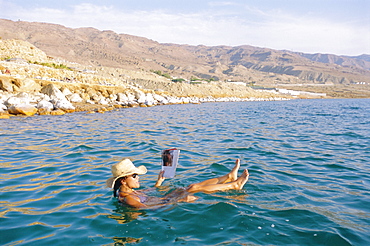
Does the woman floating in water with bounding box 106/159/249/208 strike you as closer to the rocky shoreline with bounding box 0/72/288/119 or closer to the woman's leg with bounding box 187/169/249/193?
the woman's leg with bounding box 187/169/249/193

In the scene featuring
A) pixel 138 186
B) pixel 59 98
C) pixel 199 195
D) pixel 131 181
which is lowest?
pixel 199 195

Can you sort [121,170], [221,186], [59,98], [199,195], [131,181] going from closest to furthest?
[121,170] → [131,181] → [221,186] → [199,195] → [59,98]

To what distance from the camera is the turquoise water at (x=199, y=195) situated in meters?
3.95

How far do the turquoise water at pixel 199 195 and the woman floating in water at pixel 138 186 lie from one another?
18cm

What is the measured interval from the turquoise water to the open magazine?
44cm

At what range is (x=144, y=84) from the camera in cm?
5356

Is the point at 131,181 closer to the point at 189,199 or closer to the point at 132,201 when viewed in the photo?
the point at 132,201

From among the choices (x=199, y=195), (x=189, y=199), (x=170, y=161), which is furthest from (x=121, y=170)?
(x=199, y=195)

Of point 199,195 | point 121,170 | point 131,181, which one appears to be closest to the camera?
point 121,170

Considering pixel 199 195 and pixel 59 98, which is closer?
pixel 199 195

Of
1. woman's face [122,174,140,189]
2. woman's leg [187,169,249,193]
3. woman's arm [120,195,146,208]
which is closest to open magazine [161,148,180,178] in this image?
woman's leg [187,169,249,193]

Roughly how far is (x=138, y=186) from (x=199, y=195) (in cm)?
117

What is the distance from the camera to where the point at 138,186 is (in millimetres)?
5203

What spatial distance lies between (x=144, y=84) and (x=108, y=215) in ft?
164
